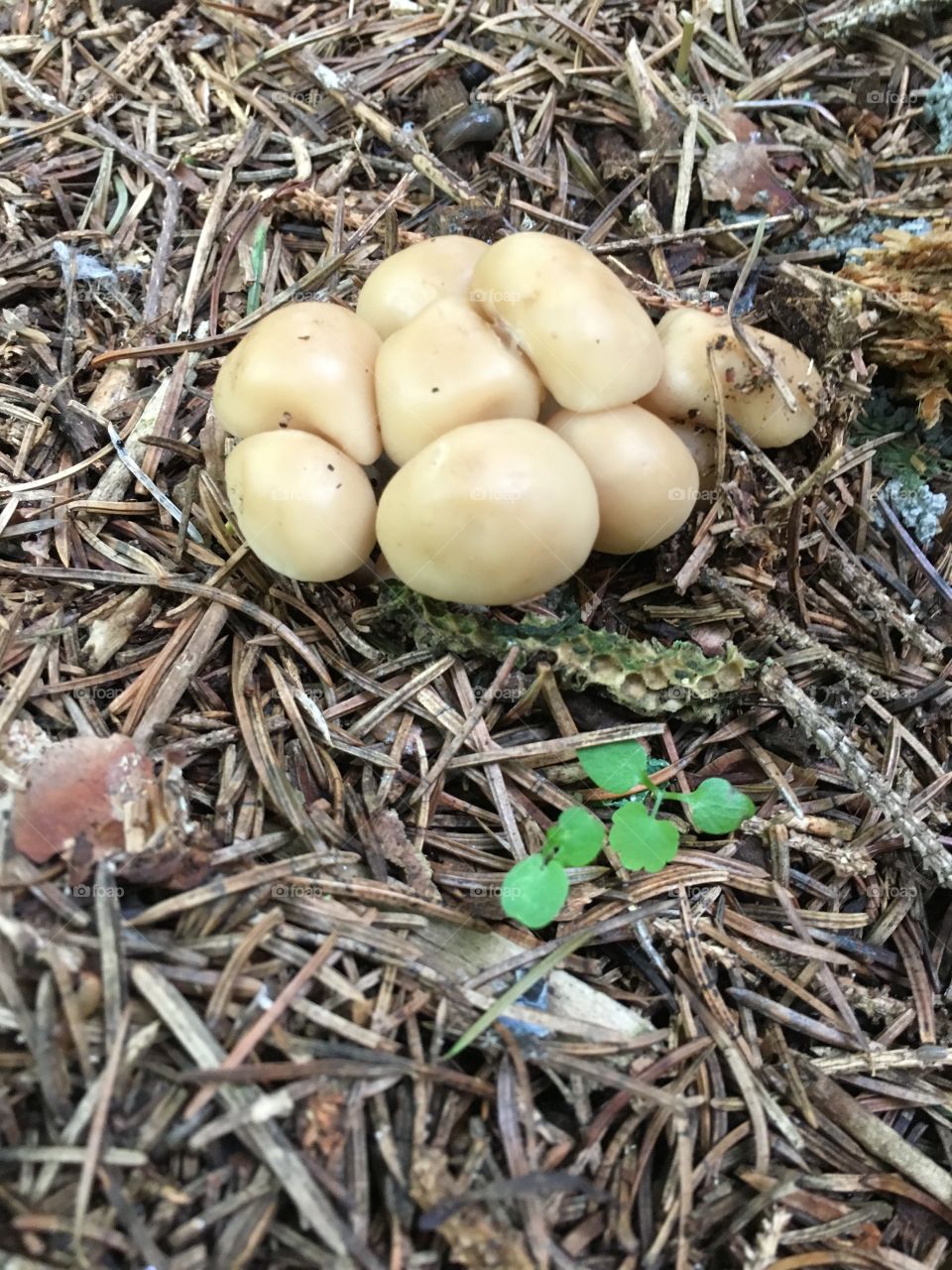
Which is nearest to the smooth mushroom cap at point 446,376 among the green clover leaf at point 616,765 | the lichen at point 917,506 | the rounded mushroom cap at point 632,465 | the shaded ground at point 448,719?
the rounded mushroom cap at point 632,465

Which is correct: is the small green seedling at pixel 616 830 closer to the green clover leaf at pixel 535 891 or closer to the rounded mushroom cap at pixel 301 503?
the green clover leaf at pixel 535 891

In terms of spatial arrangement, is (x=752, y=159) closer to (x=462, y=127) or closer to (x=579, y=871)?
(x=462, y=127)

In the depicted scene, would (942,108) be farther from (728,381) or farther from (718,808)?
(718,808)

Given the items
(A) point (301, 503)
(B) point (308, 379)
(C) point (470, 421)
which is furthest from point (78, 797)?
(C) point (470, 421)

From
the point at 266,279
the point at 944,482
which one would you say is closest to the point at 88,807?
the point at 266,279

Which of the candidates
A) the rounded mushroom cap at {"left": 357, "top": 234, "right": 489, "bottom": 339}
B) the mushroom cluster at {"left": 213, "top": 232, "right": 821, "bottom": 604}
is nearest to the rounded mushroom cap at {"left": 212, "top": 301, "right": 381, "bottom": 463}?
the mushroom cluster at {"left": 213, "top": 232, "right": 821, "bottom": 604}

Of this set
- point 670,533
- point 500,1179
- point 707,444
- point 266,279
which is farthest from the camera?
point 266,279
